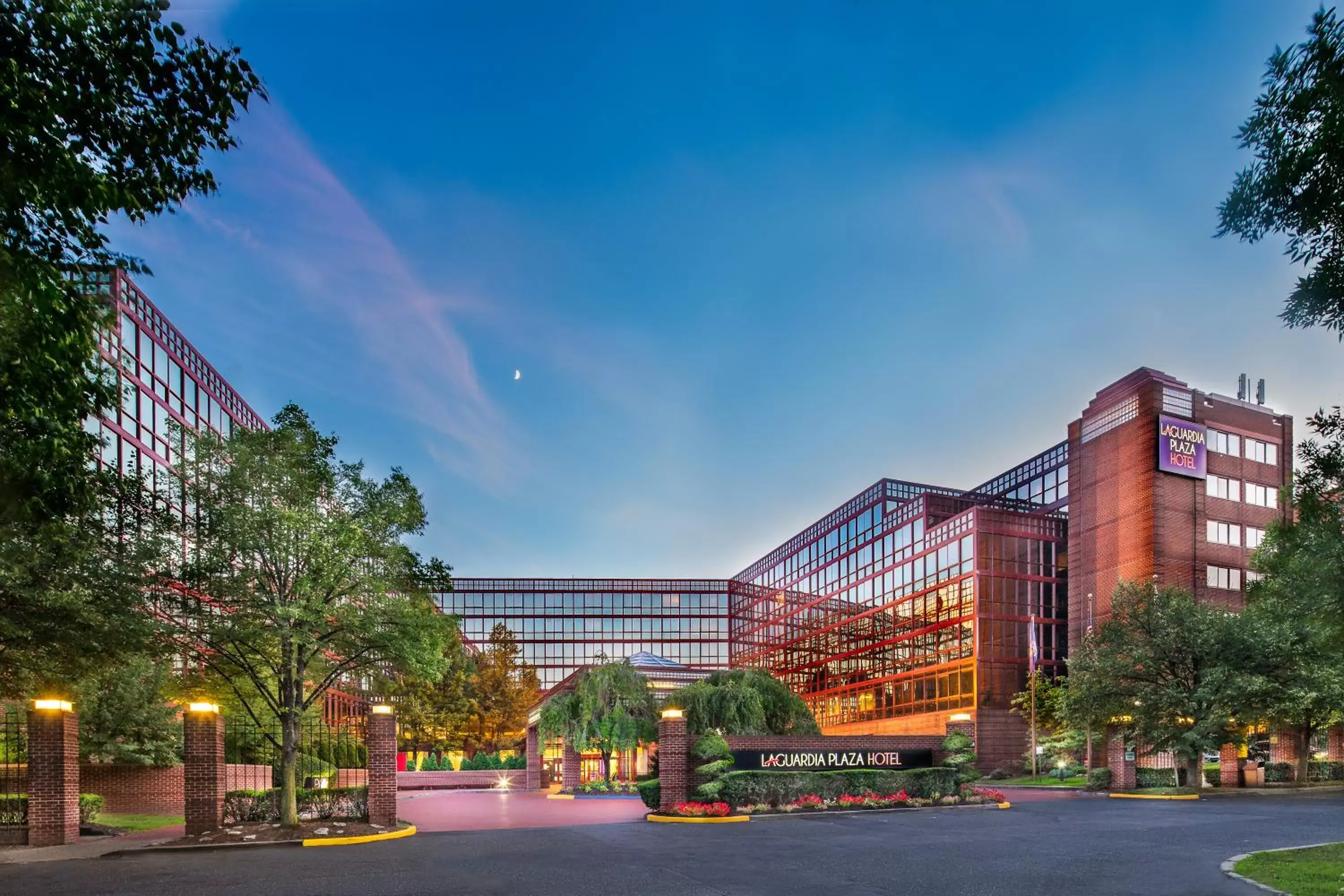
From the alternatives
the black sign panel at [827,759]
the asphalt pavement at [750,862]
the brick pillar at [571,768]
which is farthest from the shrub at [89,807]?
the brick pillar at [571,768]

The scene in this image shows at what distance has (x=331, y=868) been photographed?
623 inches

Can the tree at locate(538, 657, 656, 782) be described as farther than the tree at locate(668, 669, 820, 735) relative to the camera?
Yes

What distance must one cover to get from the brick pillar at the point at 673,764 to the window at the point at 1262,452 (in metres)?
52.2

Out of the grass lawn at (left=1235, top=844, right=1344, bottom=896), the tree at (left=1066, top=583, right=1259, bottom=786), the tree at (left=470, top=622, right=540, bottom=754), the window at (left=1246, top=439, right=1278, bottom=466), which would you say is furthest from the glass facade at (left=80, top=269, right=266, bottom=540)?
the window at (left=1246, top=439, right=1278, bottom=466)

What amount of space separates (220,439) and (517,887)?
1392 cm

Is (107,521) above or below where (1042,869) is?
above

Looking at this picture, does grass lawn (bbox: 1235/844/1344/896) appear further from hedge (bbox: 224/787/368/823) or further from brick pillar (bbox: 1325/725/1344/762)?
brick pillar (bbox: 1325/725/1344/762)

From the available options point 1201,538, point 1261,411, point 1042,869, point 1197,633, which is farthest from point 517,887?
point 1261,411

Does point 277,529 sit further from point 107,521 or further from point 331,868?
point 331,868

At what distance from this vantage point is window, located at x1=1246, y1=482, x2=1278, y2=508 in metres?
61.3

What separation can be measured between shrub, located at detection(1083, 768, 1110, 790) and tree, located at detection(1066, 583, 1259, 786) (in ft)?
7.04

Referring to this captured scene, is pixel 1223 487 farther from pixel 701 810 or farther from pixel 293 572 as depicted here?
pixel 293 572

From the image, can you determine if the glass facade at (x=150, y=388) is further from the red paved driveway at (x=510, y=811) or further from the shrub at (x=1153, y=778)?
the shrub at (x=1153, y=778)

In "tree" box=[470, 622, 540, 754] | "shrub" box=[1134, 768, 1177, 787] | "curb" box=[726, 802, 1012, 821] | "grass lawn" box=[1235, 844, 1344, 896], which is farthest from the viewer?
"tree" box=[470, 622, 540, 754]
